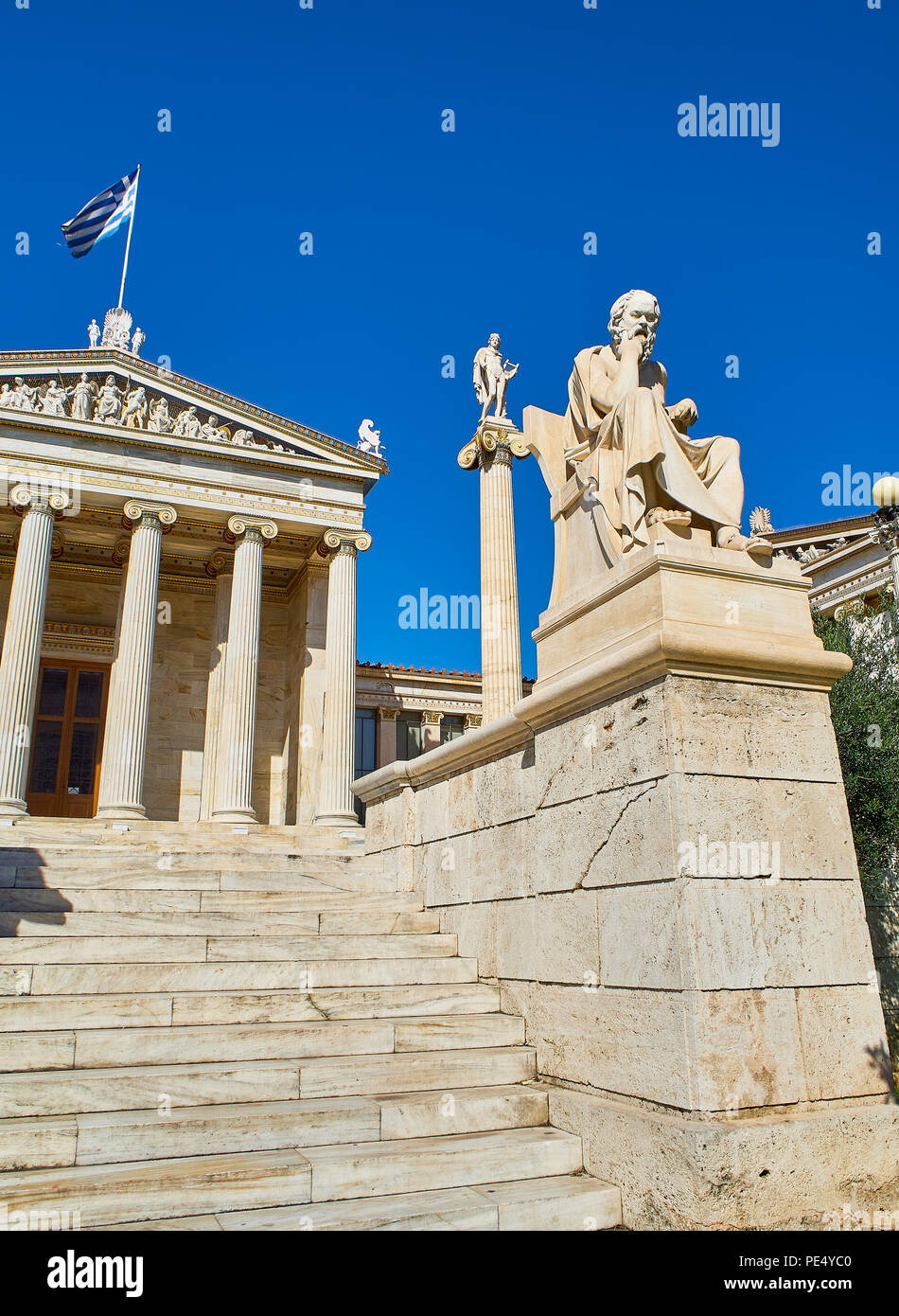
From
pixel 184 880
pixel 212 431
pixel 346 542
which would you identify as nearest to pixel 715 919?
pixel 184 880

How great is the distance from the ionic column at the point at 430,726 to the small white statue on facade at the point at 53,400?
1502 cm

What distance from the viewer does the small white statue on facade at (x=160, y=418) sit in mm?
24156

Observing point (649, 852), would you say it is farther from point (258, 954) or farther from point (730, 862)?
point (258, 954)

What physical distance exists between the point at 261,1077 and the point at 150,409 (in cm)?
2218

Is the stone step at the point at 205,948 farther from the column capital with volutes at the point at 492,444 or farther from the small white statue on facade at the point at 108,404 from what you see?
the small white statue on facade at the point at 108,404

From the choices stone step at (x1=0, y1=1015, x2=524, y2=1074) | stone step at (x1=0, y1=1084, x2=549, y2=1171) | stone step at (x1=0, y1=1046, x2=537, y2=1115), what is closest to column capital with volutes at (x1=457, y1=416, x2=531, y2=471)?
stone step at (x1=0, y1=1015, x2=524, y2=1074)

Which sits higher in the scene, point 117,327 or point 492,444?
point 117,327

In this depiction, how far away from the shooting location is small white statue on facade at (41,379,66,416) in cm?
2292

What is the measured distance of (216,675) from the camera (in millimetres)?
25266

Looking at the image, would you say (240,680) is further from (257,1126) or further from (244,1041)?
(257,1126)

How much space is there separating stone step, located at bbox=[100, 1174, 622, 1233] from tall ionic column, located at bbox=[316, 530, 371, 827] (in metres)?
17.7

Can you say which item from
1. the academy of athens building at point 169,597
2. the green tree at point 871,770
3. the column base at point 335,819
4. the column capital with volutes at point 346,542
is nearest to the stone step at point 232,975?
the green tree at point 871,770
